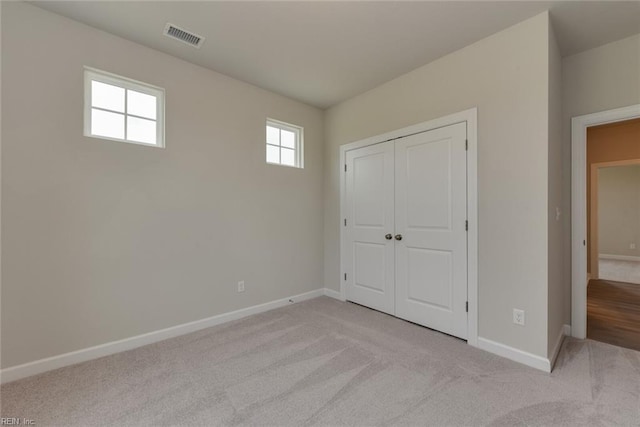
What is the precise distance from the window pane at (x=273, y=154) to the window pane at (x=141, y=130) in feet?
4.18

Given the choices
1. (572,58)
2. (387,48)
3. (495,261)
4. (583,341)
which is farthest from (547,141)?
(583,341)

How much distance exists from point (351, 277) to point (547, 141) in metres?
2.48

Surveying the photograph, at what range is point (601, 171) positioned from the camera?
711 centimetres

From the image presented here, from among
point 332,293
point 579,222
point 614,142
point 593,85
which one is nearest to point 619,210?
point 614,142

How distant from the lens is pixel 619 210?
22.9 ft

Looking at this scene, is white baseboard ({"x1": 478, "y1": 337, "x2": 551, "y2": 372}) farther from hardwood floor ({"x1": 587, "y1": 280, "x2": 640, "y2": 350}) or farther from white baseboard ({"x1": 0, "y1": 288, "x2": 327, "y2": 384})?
white baseboard ({"x1": 0, "y1": 288, "x2": 327, "y2": 384})

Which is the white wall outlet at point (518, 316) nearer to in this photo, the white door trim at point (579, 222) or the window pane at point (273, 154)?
the white door trim at point (579, 222)

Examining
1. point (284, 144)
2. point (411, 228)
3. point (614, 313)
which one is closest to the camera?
point (411, 228)

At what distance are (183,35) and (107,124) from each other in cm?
101

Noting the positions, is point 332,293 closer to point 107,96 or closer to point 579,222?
point 579,222

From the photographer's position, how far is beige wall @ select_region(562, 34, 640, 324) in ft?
7.90

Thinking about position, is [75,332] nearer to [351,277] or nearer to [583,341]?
[351,277]

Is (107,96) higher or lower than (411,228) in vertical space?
higher

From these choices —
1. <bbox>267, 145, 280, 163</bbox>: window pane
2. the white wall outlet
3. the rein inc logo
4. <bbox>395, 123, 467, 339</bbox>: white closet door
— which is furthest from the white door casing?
the rein inc logo
